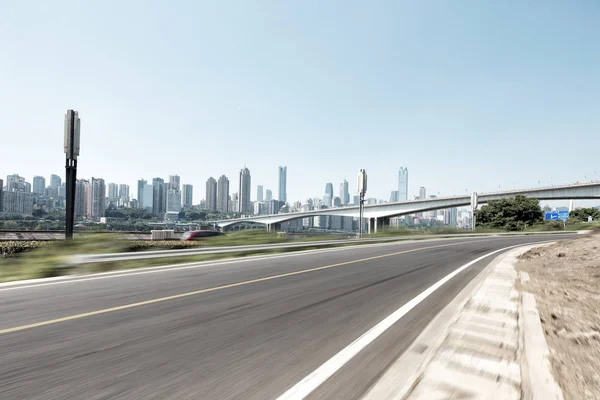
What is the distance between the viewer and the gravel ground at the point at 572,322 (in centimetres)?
271

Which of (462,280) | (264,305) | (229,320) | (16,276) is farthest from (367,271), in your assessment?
(16,276)

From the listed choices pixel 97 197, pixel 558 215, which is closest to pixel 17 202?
pixel 97 197

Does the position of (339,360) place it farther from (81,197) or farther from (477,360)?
(81,197)

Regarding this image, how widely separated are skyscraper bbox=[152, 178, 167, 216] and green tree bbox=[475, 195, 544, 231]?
171 meters

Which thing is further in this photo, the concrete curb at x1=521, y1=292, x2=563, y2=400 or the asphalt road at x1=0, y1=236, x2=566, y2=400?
the asphalt road at x1=0, y1=236, x2=566, y2=400

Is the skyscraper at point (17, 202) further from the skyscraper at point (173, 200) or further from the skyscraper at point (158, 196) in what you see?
the skyscraper at point (173, 200)

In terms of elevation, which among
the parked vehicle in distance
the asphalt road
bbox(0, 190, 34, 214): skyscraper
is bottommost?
the parked vehicle in distance

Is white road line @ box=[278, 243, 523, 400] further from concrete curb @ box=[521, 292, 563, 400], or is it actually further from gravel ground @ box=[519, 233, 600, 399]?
gravel ground @ box=[519, 233, 600, 399]

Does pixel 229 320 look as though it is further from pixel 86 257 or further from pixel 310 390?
pixel 86 257

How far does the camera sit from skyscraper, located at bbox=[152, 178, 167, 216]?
594ft

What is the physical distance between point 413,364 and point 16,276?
9262 millimetres

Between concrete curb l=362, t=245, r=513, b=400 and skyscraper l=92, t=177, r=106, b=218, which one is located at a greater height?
skyscraper l=92, t=177, r=106, b=218

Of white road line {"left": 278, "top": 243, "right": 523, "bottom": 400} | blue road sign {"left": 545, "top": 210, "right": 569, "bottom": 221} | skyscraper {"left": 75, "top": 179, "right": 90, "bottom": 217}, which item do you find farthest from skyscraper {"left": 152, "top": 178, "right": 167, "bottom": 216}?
white road line {"left": 278, "top": 243, "right": 523, "bottom": 400}

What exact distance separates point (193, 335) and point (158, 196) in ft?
653
